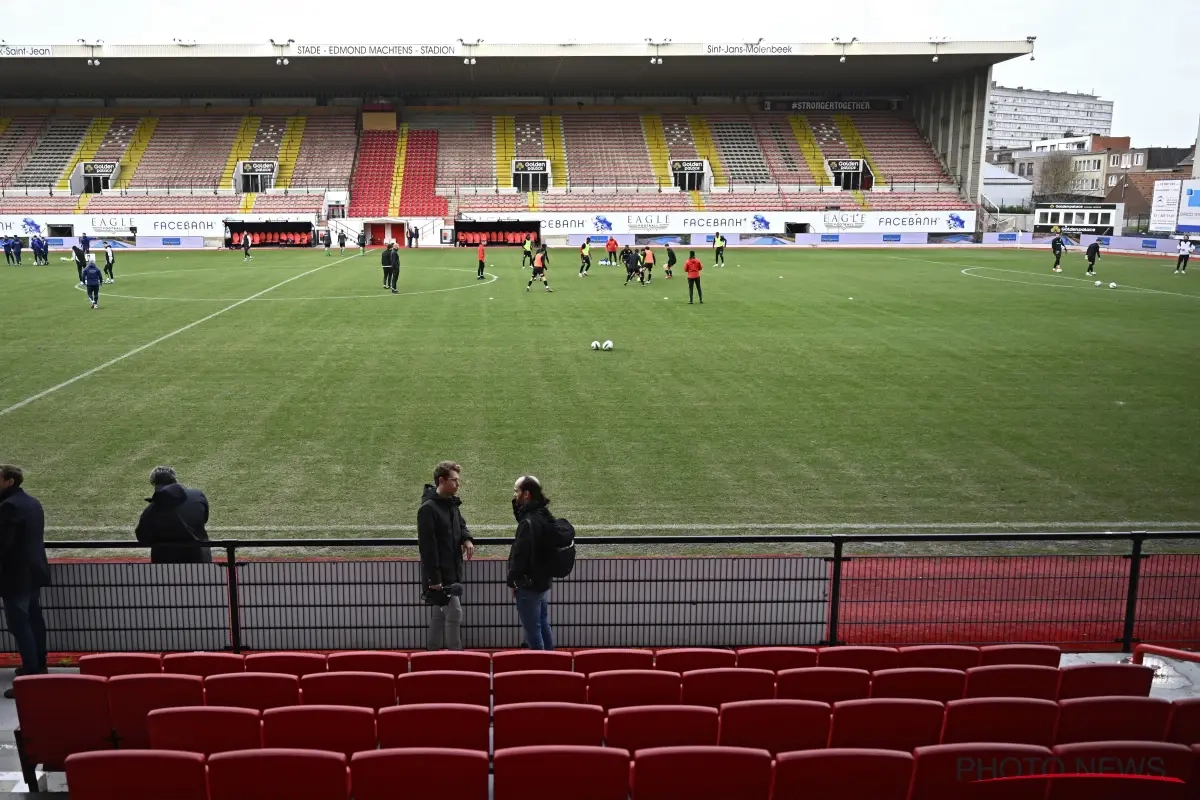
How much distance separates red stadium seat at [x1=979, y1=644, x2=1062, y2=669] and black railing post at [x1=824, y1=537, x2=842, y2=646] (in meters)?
1.17

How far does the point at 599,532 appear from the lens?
1027 cm

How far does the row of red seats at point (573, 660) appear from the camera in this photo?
5832 millimetres

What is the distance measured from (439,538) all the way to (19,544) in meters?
2.84

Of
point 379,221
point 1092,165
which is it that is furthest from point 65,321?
point 1092,165

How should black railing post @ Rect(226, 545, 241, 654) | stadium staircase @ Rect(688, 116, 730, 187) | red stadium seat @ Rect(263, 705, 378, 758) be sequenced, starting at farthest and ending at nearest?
1. stadium staircase @ Rect(688, 116, 730, 187)
2. black railing post @ Rect(226, 545, 241, 654)
3. red stadium seat @ Rect(263, 705, 378, 758)

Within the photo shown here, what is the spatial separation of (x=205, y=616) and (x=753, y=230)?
56.1 m

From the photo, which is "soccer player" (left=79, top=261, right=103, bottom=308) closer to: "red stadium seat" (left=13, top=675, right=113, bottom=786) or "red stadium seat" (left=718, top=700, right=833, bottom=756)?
"red stadium seat" (left=13, top=675, right=113, bottom=786)

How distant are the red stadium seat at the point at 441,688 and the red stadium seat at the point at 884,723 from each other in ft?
6.34

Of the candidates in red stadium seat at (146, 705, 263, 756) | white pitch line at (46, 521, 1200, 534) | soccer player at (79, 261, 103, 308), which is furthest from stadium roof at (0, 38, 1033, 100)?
red stadium seat at (146, 705, 263, 756)

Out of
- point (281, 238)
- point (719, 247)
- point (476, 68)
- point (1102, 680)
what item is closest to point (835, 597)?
point (1102, 680)

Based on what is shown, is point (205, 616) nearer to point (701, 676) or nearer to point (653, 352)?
point (701, 676)

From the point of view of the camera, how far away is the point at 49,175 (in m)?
61.0

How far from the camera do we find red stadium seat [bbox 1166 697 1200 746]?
4.71 m

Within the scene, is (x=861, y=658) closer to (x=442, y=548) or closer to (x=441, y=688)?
(x=441, y=688)
